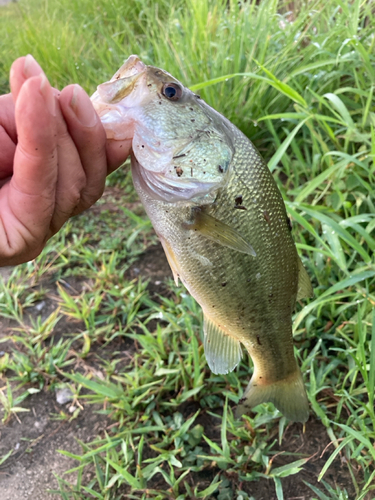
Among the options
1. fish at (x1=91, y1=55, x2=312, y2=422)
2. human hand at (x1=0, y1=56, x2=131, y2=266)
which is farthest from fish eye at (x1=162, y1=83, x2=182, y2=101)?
human hand at (x1=0, y1=56, x2=131, y2=266)

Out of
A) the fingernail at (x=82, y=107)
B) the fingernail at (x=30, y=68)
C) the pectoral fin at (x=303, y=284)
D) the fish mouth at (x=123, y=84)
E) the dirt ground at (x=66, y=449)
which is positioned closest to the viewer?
the fingernail at (x=30, y=68)

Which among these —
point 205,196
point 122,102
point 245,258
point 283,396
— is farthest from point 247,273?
point 122,102

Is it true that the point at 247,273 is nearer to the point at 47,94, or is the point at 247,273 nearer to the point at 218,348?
the point at 218,348

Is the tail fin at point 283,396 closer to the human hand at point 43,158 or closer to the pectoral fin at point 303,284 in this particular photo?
the pectoral fin at point 303,284

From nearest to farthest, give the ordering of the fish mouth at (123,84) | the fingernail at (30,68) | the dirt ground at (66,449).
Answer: the fingernail at (30,68), the fish mouth at (123,84), the dirt ground at (66,449)

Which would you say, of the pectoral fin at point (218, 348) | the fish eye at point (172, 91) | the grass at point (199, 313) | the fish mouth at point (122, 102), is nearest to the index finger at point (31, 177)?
the fish mouth at point (122, 102)

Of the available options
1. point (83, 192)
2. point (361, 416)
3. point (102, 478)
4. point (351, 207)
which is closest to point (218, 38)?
point (351, 207)
